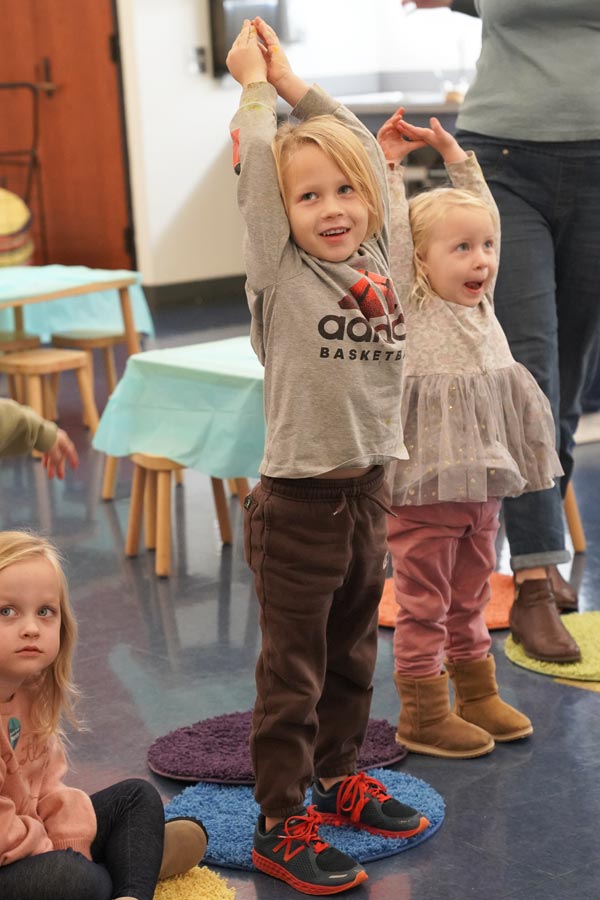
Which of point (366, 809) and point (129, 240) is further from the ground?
point (129, 240)

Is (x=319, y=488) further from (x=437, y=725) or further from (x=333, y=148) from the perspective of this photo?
(x=437, y=725)

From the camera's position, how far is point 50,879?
169 cm

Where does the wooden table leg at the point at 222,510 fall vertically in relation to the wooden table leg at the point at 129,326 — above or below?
below

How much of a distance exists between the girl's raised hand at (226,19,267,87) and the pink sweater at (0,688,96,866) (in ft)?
3.02

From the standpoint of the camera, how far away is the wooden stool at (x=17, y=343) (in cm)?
510

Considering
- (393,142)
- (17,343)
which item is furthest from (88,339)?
(393,142)

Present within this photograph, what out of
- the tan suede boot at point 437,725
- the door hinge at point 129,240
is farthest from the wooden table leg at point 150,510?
the door hinge at point 129,240

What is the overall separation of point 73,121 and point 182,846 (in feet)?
25.0

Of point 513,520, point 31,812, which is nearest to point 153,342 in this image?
point 513,520

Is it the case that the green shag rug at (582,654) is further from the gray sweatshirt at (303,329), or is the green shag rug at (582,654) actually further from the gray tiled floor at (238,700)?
the gray sweatshirt at (303,329)

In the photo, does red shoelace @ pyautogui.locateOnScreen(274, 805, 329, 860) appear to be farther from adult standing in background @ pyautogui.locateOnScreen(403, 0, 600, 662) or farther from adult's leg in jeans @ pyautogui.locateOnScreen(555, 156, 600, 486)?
adult's leg in jeans @ pyautogui.locateOnScreen(555, 156, 600, 486)

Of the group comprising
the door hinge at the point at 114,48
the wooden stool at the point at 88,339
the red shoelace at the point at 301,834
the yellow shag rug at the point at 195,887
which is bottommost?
the yellow shag rug at the point at 195,887

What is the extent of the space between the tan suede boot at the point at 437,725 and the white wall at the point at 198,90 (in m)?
6.56

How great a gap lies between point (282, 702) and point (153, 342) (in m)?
5.19
